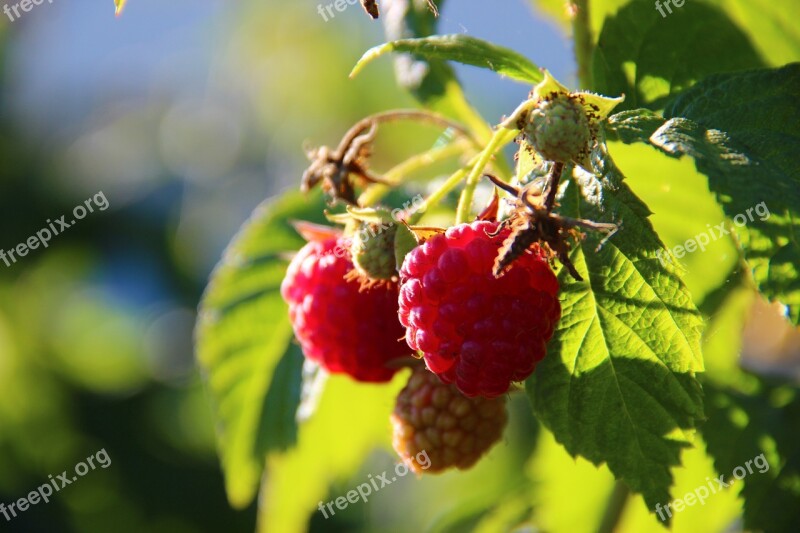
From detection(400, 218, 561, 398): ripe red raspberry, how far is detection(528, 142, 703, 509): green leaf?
0.07m

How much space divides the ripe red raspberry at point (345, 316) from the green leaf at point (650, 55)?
51 centimetres

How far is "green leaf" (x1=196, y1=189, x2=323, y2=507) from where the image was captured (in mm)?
2143

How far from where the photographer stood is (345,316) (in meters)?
1.51

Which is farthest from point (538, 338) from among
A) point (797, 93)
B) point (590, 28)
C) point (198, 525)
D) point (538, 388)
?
point (198, 525)

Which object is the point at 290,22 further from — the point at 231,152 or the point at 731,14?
the point at 731,14

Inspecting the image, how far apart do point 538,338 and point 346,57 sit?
4.50m

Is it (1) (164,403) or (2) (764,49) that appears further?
(1) (164,403)

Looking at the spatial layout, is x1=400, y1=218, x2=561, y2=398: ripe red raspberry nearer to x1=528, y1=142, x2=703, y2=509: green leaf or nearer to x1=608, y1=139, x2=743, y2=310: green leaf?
x1=528, y1=142, x2=703, y2=509: green leaf

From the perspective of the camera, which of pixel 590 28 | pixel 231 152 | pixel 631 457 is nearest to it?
pixel 631 457

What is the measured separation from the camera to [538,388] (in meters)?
1.34

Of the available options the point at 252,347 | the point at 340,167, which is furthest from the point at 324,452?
the point at 340,167

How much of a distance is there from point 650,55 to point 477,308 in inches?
21.8

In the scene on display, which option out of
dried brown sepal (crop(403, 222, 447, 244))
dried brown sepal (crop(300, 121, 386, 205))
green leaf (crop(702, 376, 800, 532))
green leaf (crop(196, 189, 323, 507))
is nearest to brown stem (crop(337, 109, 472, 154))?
dried brown sepal (crop(300, 121, 386, 205))

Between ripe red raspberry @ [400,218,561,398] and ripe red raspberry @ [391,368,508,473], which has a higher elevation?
ripe red raspberry @ [400,218,561,398]
